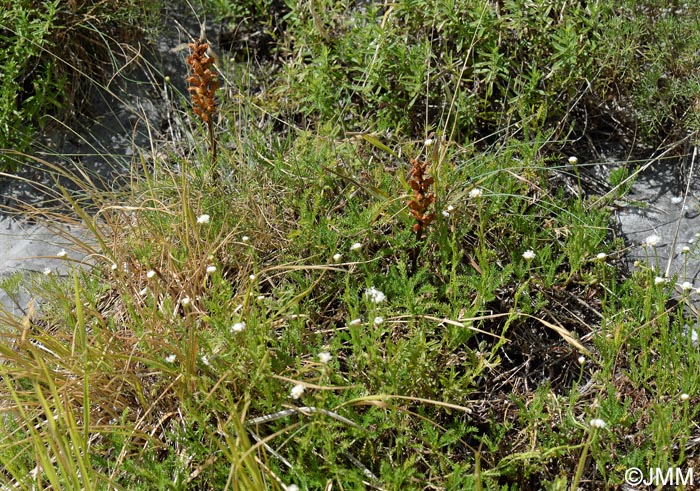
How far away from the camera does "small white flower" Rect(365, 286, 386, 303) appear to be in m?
2.48

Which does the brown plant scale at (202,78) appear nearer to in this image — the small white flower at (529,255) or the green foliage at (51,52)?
the green foliage at (51,52)

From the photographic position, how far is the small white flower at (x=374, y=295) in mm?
2484

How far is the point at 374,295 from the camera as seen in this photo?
2520 millimetres

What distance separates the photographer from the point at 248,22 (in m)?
4.17

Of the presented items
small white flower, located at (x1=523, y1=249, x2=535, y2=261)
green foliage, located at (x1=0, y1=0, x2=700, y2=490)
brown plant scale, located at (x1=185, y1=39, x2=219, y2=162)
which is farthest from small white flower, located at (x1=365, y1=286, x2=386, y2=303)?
brown plant scale, located at (x1=185, y1=39, x2=219, y2=162)

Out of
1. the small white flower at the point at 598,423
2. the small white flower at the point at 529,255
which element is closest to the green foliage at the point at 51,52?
the small white flower at the point at 529,255

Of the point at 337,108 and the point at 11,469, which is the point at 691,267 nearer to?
the point at 337,108

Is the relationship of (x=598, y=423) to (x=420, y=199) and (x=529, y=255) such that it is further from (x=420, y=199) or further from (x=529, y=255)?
(x=420, y=199)

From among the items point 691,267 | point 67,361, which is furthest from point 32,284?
point 691,267

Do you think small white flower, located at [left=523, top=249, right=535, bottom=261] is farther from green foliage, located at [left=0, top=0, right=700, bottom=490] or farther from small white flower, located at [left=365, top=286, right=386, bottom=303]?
small white flower, located at [left=365, top=286, right=386, bottom=303]

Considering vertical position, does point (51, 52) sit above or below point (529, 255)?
above

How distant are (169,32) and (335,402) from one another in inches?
104

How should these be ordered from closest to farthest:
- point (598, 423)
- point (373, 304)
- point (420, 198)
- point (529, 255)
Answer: point (598, 423)
point (373, 304)
point (529, 255)
point (420, 198)

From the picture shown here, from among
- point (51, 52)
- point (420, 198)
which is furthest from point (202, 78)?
point (51, 52)
